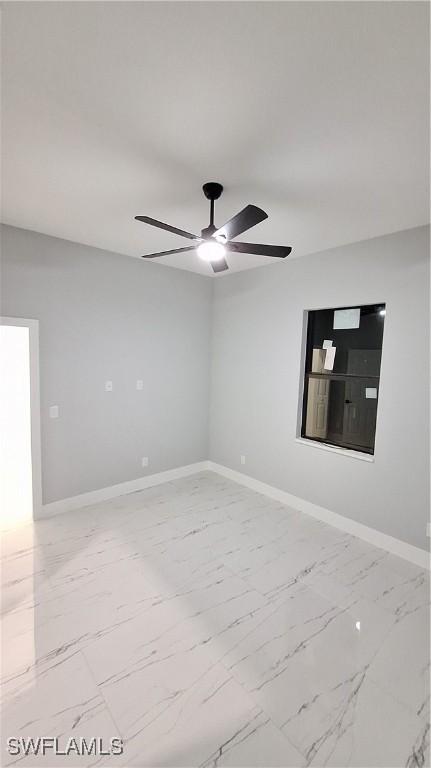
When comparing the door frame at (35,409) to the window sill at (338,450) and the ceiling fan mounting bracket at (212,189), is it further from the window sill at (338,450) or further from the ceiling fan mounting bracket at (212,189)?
the window sill at (338,450)

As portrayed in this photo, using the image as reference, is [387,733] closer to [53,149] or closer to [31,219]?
[53,149]

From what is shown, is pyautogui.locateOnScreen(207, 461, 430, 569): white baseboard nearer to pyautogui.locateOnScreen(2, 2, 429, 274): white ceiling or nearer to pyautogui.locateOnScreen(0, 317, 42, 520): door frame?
pyautogui.locateOnScreen(0, 317, 42, 520): door frame

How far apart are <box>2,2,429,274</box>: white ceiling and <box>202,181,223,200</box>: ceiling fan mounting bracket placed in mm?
55

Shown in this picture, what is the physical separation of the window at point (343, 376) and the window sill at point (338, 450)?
64mm

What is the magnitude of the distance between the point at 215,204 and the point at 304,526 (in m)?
2.99

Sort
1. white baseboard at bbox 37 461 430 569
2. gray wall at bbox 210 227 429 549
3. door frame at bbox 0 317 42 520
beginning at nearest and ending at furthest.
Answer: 1. gray wall at bbox 210 227 429 549
2. white baseboard at bbox 37 461 430 569
3. door frame at bbox 0 317 42 520

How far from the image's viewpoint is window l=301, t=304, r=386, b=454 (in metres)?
3.21

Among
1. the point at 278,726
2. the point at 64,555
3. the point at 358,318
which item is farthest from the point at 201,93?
the point at 64,555

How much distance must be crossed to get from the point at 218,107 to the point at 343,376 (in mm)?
2632

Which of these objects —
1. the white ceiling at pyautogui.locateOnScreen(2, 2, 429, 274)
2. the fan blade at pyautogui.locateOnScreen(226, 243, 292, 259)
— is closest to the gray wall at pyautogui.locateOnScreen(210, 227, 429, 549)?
the white ceiling at pyautogui.locateOnScreen(2, 2, 429, 274)

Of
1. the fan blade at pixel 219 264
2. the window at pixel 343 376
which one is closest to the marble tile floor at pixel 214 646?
the window at pixel 343 376

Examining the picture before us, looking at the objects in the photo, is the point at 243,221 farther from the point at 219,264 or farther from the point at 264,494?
the point at 264,494

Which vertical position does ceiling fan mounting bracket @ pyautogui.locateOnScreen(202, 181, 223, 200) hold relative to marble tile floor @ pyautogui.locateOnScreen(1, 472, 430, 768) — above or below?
above

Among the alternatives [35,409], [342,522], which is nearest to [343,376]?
[342,522]
